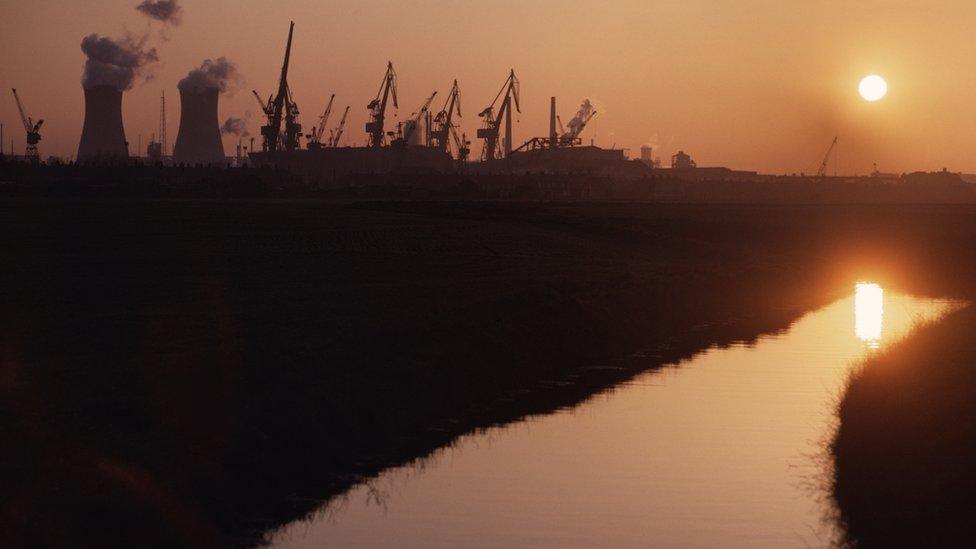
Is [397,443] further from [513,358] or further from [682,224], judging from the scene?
[682,224]

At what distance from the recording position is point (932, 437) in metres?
24.3

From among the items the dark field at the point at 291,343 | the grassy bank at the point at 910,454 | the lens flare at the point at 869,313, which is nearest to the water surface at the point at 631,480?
the grassy bank at the point at 910,454

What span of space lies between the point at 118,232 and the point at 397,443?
62883 mm

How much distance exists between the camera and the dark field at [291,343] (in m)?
21.7

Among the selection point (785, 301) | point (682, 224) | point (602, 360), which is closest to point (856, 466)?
point (602, 360)

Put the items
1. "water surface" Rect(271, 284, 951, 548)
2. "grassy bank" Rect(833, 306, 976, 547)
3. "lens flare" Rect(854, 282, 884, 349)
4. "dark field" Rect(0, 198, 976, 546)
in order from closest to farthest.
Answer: "grassy bank" Rect(833, 306, 976, 547) → "dark field" Rect(0, 198, 976, 546) → "water surface" Rect(271, 284, 951, 548) → "lens flare" Rect(854, 282, 884, 349)

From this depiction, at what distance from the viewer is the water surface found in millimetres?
22078

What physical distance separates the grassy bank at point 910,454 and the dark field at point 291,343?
803 cm

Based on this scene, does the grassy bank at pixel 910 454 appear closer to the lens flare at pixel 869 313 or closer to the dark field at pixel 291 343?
the dark field at pixel 291 343

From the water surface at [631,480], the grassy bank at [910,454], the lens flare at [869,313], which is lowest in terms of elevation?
the lens flare at [869,313]

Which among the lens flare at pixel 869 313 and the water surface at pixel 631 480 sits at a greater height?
the water surface at pixel 631 480

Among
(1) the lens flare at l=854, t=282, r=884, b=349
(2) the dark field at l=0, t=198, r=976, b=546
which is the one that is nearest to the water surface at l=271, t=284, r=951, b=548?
(2) the dark field at l=0, t=198, r=976, b=546

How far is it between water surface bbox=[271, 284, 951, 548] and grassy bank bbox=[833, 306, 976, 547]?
0.69 metres

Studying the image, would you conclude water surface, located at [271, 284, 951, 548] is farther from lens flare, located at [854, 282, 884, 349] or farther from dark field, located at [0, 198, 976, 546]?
lens flare, located at [854, 282, 884, 349]
